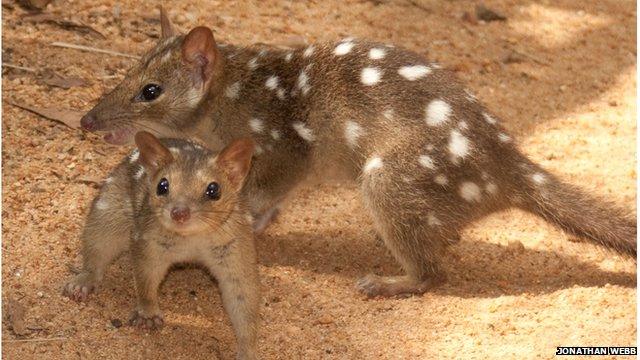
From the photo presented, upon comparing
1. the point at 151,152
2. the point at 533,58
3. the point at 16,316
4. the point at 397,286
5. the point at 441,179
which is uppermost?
the point at 151,152

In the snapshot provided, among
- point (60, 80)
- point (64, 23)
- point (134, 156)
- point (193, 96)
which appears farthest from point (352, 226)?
point (64, 23)

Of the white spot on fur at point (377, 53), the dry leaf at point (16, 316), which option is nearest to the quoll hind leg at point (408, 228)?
the white spot on fur at point (377, 53)

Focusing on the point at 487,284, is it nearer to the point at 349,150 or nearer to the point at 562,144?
the point at 349,150

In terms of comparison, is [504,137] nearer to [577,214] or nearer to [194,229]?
[577,214]

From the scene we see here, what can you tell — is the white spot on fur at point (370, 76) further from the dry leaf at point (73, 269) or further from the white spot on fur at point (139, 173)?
the dry leaf at point (73, 269)

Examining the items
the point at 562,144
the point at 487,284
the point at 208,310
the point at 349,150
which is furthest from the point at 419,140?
the point at 562,144

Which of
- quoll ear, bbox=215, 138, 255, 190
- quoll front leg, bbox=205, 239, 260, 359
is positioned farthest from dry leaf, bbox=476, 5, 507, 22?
quoll front leg, bbox=205, 239, 260, 359

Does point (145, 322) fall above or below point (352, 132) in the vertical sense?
below
